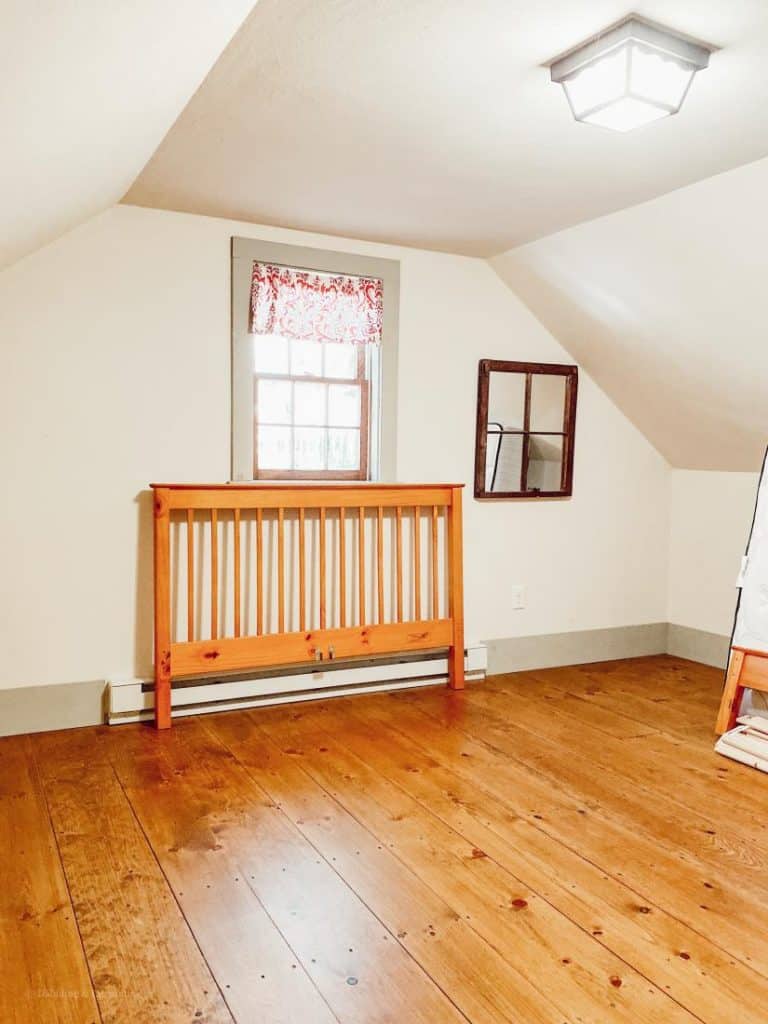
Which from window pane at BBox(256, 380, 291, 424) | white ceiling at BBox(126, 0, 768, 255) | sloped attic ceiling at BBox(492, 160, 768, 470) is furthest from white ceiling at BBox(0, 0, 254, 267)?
sloped attic ceiling at BBox(492, 160, 768, 470)

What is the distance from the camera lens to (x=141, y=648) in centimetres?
361

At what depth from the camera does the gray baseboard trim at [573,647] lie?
4.47 metres

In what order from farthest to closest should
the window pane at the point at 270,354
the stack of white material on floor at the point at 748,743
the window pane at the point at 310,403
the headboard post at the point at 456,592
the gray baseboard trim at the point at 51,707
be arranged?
1. the headboard post at the point at 456,592
2. the window pane at the point at 310,403
3. the window pane at the point at 270,354
4. the gray baseboard trim at the point at 51,707
5. the stack of white material on floor at the point at 748,743

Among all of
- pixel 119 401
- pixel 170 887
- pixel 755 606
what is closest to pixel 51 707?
pixel 119 401

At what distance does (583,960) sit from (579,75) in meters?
2.24

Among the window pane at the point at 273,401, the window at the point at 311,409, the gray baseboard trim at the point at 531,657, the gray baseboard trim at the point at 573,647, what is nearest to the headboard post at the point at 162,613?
the gray baseboard trim at the point at 531,657

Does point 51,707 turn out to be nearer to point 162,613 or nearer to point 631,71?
point 162,613

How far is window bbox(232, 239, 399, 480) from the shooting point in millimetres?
3758

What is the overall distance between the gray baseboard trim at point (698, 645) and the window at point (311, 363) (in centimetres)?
214

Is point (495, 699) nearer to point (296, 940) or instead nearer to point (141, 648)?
point (141, 648)

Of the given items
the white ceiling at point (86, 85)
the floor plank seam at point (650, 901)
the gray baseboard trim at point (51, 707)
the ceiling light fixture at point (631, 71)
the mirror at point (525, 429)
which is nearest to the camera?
the white ceiling at point (86, 85)

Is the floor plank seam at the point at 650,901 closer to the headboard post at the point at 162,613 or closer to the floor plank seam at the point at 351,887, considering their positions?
the floor plank seam at the point at 351,887

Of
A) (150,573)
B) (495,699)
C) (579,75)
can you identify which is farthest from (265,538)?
(579,75)

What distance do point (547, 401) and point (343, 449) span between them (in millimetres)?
1215
